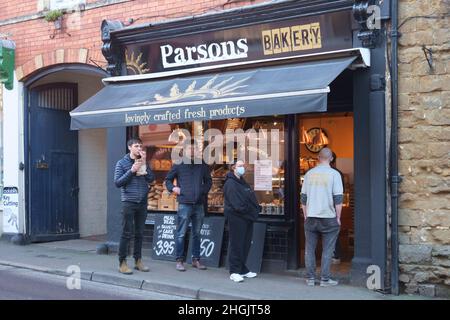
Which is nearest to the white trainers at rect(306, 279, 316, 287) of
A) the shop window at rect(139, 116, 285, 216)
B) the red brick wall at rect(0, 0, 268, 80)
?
the shop window at rect(139, 116, 285, 216)

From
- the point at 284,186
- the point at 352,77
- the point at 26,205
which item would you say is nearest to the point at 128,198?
the point at 284,186

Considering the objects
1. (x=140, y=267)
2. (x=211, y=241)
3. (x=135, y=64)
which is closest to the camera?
(x=140, y=267)

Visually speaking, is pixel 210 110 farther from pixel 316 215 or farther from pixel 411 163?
pixel 411 163

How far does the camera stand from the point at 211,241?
9.51m

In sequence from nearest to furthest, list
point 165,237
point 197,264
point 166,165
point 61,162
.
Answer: point 197,264 < point 165,237 < point 166,165 < point 61,162

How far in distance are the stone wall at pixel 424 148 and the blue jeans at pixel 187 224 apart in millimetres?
3004

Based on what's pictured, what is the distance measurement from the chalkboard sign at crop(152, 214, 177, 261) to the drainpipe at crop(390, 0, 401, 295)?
3.66 metres

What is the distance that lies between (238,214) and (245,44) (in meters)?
2.75

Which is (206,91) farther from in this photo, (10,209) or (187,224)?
(10,209)

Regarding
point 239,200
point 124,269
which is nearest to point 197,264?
point 124,269

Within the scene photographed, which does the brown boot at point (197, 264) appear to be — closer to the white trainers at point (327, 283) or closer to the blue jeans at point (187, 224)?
the blue jeans at point (187, 224)

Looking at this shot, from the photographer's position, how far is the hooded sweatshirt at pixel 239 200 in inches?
323

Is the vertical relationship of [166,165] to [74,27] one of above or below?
below

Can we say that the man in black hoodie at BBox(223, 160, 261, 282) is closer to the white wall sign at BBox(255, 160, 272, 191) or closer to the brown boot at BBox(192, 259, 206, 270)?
the brown boot at BBox(192, 259, 206, 270)
